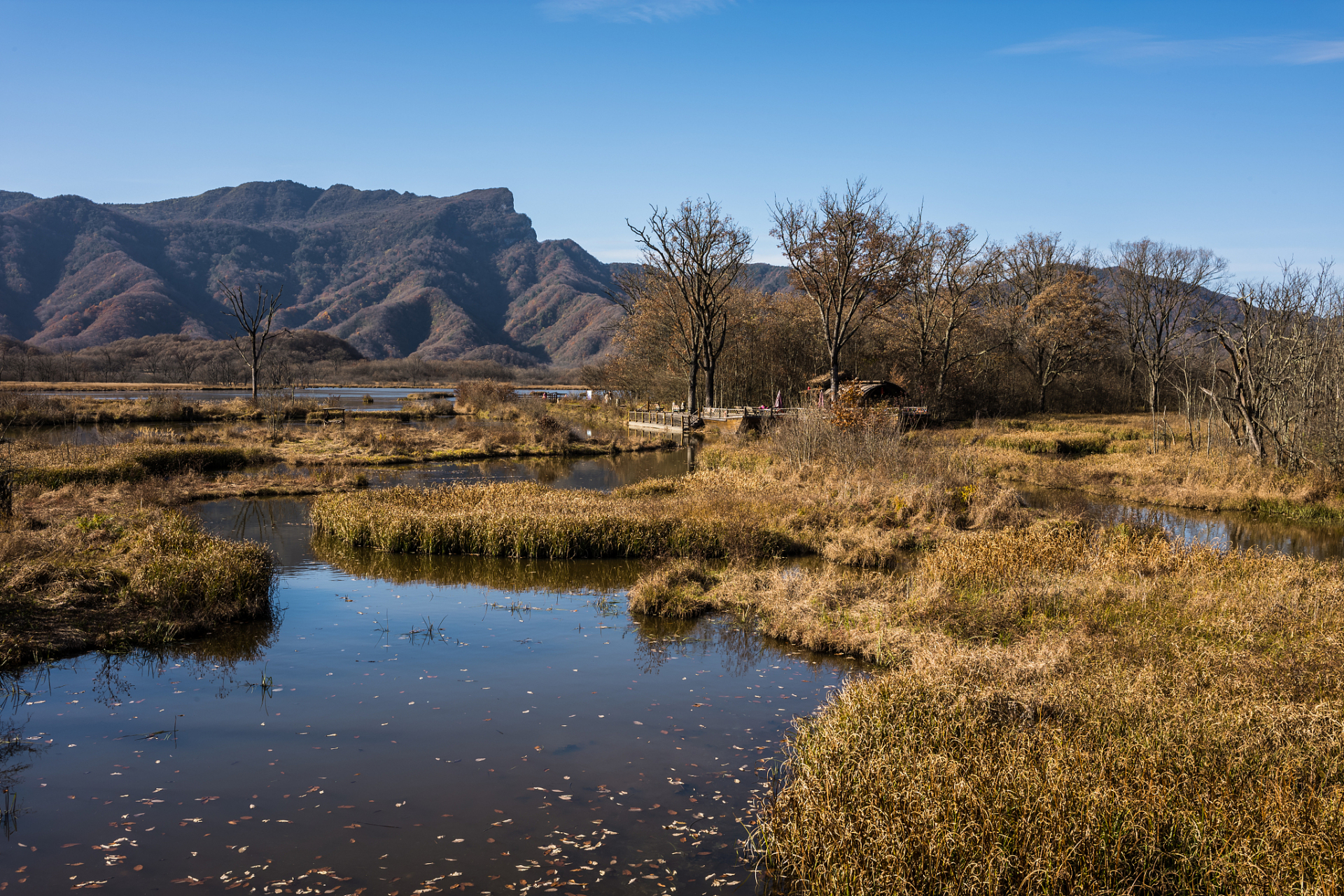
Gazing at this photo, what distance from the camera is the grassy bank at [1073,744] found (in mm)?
5141

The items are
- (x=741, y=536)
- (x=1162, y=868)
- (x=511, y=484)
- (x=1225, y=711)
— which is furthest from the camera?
(x=511, y=484)

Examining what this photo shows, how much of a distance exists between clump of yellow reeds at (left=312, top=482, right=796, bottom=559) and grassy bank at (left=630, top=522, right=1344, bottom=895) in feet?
16.3

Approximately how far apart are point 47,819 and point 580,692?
17.3ft

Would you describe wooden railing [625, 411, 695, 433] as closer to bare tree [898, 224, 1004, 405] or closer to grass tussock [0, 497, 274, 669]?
bare tree [898, 224, 1004, 405]

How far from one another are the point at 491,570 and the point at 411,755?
8553 mm

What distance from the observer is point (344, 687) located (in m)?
10.0

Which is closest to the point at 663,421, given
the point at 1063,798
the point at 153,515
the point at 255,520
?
the point at 255,520

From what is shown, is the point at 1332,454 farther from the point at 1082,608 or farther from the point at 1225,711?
the point at 1225,711

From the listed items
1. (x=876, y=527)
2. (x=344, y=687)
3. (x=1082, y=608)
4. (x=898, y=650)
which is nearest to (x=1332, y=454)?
(x=876, y=527)

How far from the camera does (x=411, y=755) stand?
8.12m

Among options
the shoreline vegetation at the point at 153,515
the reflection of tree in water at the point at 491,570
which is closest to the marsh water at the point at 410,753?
the shoreline vegetation at the point at 153,515

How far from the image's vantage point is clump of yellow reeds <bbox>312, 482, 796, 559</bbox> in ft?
57.6

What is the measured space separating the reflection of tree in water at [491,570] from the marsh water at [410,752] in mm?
1364

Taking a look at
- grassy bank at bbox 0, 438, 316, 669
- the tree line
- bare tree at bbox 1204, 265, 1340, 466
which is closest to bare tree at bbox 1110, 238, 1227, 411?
the tree line
